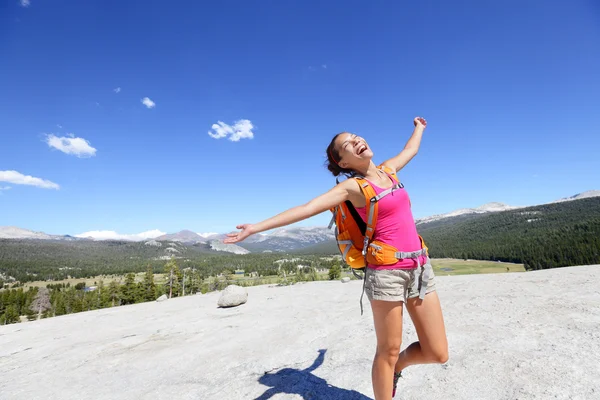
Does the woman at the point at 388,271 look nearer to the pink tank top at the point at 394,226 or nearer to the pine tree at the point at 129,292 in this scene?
the pink tank top at the point at 394,226

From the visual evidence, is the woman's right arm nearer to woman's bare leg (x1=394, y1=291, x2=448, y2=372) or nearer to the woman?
the woman

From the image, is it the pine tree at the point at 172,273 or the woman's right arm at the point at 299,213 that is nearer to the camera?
the woman's right arm at the point at 299,213

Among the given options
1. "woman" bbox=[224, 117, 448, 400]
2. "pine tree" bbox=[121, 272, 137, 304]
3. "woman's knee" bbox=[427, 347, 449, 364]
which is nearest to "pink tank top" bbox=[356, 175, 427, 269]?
"woman" bbox=[224, 117, 448, 400]

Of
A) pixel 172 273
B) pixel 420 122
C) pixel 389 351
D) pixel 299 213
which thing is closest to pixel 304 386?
pixel 389 351

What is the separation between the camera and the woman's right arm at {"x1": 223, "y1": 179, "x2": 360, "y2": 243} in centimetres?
254

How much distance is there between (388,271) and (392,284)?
13cm

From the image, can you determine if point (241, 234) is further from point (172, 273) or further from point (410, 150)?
point (172, 273)

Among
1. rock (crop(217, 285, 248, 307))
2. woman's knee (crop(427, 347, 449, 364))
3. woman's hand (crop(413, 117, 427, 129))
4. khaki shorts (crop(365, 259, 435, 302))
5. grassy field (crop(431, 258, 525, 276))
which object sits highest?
woman's hand (crop(413, 117, 427, 129))

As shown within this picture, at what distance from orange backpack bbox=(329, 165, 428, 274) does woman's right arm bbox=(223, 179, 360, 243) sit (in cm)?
26

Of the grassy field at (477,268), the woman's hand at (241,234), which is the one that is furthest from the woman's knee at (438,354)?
the grassy field at (477,268)

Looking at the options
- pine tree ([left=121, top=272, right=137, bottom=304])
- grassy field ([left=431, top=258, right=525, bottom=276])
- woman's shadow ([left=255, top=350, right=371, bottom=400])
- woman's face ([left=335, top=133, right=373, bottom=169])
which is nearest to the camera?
woman's face ([left=335, top=133, right=373, bottom=169])

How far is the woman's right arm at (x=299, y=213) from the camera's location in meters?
2.54

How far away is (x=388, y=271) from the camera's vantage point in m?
2.92

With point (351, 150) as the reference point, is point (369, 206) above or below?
below
